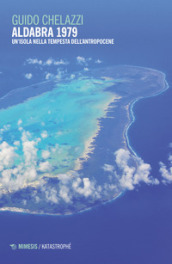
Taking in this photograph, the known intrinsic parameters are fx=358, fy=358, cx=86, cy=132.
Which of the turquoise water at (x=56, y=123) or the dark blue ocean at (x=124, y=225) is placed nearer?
the dark blue ocean at (x=124, y=225)

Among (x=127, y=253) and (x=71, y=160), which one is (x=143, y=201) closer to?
(x=127, y=253)

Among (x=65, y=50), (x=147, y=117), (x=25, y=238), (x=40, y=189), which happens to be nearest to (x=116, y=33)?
(x=65, y=50)

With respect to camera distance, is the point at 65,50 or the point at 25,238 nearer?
the point at 25,238

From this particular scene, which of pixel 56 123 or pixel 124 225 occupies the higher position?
pixel 56 123

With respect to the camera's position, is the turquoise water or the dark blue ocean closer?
the dark blue ocean

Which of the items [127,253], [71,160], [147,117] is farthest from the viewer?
[147,117]

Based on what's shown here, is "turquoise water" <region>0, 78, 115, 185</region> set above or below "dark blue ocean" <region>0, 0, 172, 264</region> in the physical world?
above

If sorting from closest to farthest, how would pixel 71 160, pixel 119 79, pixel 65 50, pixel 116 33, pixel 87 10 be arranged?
pixel 71 160, pixel 119 79, pixel 65 50, pixel 116 33, pixel 87 10

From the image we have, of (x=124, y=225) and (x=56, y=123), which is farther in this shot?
(x=56, y=123)

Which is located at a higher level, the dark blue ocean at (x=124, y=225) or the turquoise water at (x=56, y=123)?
the turquoise water at (x=56, y=123)

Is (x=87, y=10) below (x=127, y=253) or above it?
above

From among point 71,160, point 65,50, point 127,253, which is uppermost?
point 65,50
